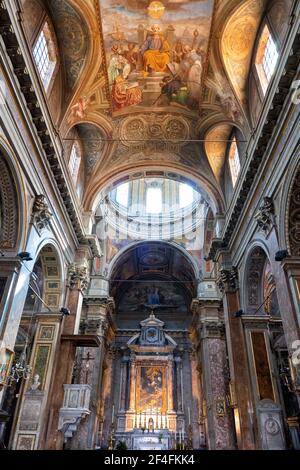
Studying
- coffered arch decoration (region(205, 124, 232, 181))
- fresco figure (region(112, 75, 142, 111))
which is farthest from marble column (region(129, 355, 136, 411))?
fresco figure (region(112, 75, 142, 111))

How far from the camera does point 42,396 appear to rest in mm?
10445

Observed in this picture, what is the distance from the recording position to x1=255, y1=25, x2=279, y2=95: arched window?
10523 mm

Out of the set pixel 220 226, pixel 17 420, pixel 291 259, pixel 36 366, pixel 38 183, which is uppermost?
pixel 220 226

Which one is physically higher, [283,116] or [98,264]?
[98,264]

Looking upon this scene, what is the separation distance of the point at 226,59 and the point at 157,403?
68.2ft

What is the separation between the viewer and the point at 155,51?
12.4m

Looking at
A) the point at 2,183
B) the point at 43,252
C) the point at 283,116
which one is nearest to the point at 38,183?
the point at 2,183

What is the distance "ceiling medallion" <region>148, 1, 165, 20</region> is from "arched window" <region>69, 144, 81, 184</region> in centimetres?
555

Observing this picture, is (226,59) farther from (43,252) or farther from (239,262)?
(43,252)

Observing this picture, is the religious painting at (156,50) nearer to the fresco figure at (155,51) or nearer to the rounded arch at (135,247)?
the fresco figure at (155,51)

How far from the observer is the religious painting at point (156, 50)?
36.8ft

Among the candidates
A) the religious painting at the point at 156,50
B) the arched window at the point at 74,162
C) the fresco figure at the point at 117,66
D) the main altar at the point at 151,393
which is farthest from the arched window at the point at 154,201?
the fresco figure at the point at 117,66

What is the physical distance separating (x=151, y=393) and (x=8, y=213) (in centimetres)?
1932

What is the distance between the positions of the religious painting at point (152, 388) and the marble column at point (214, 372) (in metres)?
4.45
